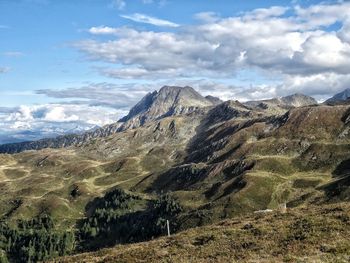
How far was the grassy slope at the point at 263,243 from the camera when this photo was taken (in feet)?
104

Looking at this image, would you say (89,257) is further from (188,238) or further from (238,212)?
(238,212)

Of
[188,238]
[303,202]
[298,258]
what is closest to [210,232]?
[188,238]

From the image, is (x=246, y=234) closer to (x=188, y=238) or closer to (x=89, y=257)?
(x=188, y=238)

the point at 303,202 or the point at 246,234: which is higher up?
the point at 246,234

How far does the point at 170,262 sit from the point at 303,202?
5691 inches

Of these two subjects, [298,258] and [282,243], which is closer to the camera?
[298,258]

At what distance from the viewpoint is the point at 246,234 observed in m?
40.4

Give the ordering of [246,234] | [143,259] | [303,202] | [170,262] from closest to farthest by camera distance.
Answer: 1. [170,262]
2. [143,259]
3. [246,234]
4. [303,202]

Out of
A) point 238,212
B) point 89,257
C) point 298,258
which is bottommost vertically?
point 238,212

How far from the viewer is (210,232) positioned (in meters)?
44.2

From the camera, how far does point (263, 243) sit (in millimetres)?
35875

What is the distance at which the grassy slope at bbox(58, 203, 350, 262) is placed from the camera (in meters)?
31.6

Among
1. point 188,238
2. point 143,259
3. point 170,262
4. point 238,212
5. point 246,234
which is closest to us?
point 170,262

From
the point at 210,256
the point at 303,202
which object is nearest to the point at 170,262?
the point at 210,256
